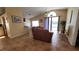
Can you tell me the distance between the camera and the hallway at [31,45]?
1.35 metres

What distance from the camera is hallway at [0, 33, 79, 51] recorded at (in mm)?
1348

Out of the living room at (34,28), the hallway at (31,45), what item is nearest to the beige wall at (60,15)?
the living room at (34,28)

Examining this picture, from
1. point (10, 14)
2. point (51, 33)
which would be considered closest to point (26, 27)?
point (10, 14)

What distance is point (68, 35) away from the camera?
146cm

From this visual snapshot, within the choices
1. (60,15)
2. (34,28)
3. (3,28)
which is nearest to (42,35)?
(34,28)

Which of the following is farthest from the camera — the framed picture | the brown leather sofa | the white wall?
the brown leather sofa

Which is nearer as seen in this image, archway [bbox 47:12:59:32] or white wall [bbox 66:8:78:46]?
white wall [bbox 66:8:78:46]

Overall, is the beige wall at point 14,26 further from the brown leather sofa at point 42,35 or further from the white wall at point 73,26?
the white wall at point 73,26

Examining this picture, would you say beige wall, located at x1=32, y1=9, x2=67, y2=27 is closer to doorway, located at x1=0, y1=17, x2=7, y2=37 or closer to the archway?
the archway

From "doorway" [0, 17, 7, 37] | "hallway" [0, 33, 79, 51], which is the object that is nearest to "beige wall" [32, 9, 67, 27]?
"hallway" [0, 33, 79, 51]
